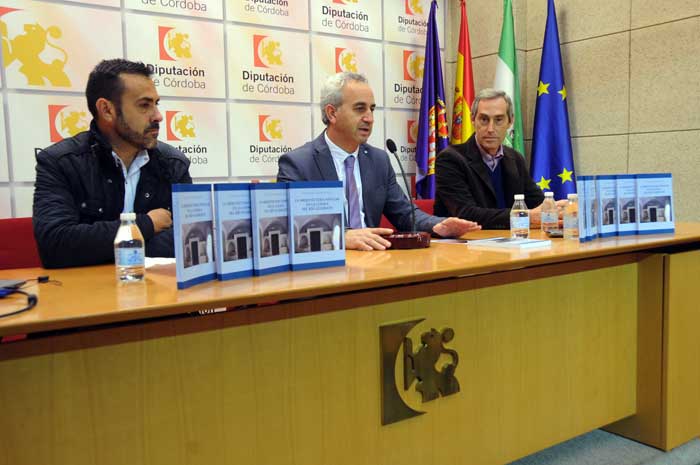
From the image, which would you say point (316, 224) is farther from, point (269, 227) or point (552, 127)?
point (552, 127)

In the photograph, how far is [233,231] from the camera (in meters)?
1.40

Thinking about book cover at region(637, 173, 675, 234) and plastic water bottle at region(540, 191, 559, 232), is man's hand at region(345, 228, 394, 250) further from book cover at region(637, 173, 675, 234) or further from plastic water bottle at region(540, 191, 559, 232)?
book cover at region(637, 173, 675, 234)

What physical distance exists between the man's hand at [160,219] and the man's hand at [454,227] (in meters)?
0.95

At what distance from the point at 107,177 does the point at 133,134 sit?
0.62ft

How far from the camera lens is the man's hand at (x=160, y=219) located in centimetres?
180

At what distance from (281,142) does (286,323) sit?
2447 mm

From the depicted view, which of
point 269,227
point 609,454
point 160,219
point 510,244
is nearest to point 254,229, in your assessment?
point 269,227

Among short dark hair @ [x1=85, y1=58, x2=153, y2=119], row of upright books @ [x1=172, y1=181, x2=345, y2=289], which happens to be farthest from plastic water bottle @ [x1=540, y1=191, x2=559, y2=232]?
short dark hair @ [x1=85, y1=58, x2=153, y2=119]

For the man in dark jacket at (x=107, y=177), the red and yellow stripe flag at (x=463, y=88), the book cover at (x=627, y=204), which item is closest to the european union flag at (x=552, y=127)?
the red and yellow stripe flag at (x=463, y=88)

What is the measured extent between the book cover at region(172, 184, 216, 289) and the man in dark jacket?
0.49m

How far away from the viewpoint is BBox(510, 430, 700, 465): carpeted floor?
202cm

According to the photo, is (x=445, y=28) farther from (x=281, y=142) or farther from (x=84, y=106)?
(x=84, y=106)

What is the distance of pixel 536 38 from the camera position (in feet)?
13.7

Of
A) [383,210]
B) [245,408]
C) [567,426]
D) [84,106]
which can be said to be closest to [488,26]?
[383,210]
